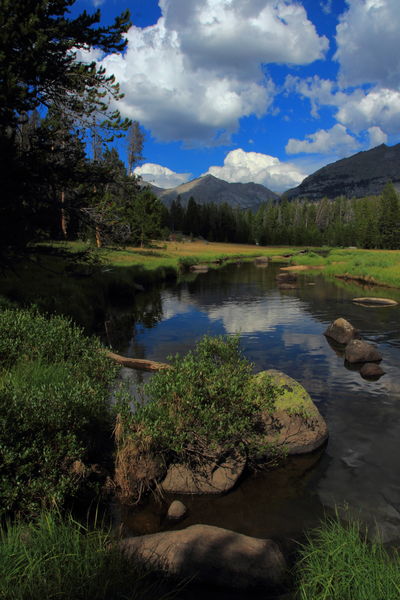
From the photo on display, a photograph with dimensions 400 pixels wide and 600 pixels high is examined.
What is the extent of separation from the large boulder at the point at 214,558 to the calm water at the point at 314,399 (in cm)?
123

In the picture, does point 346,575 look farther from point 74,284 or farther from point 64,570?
point 74,284

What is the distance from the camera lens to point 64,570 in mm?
4500

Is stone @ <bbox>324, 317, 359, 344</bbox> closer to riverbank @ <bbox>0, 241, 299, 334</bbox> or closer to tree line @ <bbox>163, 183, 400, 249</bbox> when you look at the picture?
riverbank @ <bbox>0, 241, 299, 334</bbox>

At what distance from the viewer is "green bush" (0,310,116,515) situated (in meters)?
6.45

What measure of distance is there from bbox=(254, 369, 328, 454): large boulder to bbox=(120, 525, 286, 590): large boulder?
3.40 m

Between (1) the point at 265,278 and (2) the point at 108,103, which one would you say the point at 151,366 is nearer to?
(2) the point at 108,103

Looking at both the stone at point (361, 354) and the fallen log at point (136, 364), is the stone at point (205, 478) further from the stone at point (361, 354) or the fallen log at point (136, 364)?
the stone at point (361, 354)

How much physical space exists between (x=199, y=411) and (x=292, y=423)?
300cm

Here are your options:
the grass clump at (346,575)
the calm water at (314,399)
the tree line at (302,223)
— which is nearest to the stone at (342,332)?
the calm water at (314,399)

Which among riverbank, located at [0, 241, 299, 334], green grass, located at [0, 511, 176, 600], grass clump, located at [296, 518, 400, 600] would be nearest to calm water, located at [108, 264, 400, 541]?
grass clump, located at [296, 518, 400, 600]

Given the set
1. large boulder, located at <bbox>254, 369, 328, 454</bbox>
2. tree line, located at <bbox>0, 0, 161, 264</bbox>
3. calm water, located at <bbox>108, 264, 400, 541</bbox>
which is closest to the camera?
calm water, located at <bbox>108, 264, 400, 541</bbox>

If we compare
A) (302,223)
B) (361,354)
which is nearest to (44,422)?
(361,354)

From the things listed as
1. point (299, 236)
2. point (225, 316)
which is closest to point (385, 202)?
point (299, 236)

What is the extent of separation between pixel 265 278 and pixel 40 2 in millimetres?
43108
